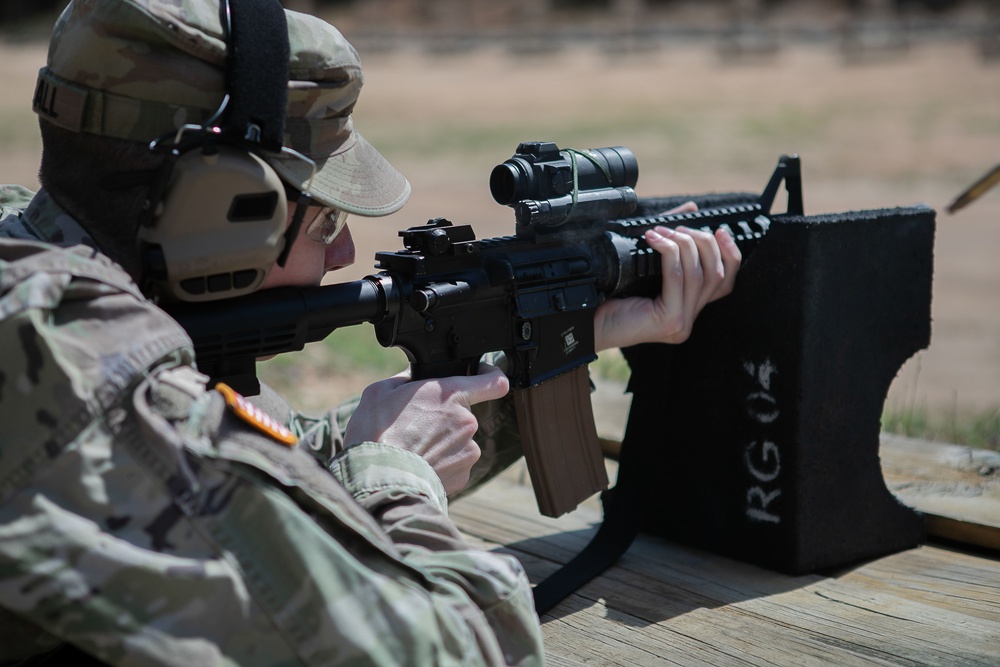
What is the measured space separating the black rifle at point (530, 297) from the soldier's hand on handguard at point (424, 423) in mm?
216

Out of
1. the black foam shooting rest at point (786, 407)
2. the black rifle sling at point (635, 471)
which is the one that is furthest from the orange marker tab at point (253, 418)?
the black rifle sling at point (635, 471)

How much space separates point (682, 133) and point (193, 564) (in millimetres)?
18458

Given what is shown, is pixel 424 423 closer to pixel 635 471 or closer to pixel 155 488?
pixel 155 488

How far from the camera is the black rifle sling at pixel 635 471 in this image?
2.95m

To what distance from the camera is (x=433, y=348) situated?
247cm

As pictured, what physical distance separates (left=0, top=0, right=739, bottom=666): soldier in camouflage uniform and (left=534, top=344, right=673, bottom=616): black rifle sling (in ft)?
3.84

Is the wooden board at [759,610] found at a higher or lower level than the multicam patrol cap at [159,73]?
lower

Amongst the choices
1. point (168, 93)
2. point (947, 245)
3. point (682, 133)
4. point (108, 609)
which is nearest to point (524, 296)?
point (168, 93)

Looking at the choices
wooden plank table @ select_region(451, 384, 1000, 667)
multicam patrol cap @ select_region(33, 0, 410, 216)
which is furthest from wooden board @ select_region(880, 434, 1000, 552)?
multicam patrol cap @ select_region(33, 0, 410, 216)

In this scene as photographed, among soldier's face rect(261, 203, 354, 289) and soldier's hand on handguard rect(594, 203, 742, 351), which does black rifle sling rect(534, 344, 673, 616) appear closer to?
soldier's hand on handguard rect(594, 203, 742, 351)

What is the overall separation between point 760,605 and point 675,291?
848 millimetres

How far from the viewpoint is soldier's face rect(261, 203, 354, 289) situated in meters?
2.10

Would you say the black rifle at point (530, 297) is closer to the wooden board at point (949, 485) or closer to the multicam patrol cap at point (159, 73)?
the multicam patrol cap at point (159, 73)

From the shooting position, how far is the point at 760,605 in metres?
2.66
